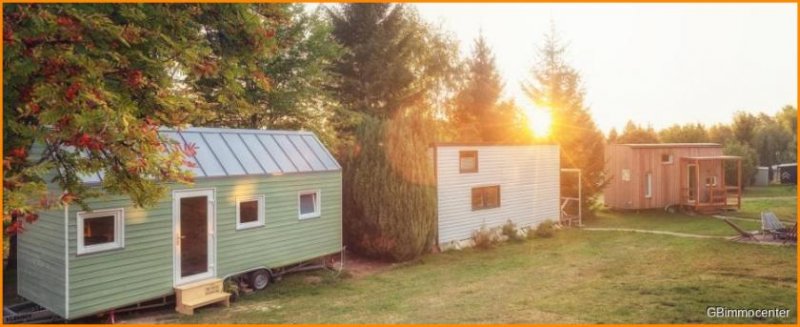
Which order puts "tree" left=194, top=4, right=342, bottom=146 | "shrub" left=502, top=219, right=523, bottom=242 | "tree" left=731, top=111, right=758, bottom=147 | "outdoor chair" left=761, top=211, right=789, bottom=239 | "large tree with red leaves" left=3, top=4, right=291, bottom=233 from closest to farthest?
"large tree with red leaves" left=3, top=4, right=291, bottom=233
"outdoor chair" left=761, top=211, right=789, bottom=239
"shrub" left=502, top=219, right=523, bottom=242
"tree" left=194, top=4, right=342, bottom=146
"tree" left=731, top=111, right=758, bottom=147

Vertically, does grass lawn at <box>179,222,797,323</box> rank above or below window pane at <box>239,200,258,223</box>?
below

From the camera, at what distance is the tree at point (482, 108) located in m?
33.1

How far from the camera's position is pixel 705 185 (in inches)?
1019

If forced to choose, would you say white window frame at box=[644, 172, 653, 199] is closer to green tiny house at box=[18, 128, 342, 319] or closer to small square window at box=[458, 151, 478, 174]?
small square window at box=[458, 151, 478, 174]

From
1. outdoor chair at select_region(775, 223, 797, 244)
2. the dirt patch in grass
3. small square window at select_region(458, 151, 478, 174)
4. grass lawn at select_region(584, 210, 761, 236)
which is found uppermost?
small square window at select_region(458, 151, 478, 174)

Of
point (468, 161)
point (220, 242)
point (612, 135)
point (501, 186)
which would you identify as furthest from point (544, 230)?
point (612, 135)

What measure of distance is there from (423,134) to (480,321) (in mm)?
8348

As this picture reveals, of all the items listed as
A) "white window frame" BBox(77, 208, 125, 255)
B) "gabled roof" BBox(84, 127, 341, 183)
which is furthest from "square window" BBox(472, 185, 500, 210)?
"white window frame" BBox(77, 208, 125, 255)

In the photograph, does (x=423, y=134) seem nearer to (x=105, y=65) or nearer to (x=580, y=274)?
(x=580, y=274)

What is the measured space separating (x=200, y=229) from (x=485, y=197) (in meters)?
10.3

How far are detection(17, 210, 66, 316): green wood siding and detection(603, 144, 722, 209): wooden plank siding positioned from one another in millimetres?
21971

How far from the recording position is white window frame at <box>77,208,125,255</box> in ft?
31.7

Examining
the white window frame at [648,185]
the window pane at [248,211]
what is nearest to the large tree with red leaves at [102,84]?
the window pane at [248,211]

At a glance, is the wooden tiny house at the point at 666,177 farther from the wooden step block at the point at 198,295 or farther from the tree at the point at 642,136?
the wooden step block at the point at 198,295
